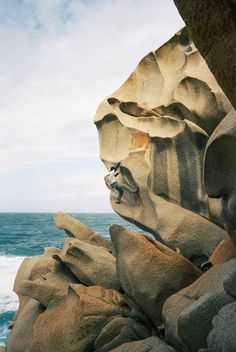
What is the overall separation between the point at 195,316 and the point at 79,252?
5.12 m

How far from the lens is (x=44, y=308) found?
385 inches

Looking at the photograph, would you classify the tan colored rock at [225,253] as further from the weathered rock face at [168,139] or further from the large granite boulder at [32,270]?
the large granite boulder at [32,270]

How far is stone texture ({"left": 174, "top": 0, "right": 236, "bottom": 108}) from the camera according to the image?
3469 mm

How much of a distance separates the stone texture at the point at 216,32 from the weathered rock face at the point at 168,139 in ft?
23.9

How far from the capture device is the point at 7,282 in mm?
21984

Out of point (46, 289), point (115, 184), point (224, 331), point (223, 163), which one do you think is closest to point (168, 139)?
point (115, 184)

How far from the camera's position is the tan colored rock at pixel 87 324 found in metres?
7.81

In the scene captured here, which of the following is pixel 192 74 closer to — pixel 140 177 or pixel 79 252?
pixel 140 177

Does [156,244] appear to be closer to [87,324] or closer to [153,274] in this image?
[153,274]

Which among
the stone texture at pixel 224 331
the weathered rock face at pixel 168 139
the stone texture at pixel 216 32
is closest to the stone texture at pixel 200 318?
the stone texture at pixel 224 331

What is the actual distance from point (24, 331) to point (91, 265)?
2325 mm

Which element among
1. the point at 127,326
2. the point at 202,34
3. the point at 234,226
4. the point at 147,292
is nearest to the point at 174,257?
the point at 147,292

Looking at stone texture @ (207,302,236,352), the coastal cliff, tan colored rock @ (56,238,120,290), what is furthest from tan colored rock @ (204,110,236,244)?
tan colored rock @ (56,238,120,290)

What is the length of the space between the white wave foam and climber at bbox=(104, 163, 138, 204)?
729 centimetres
